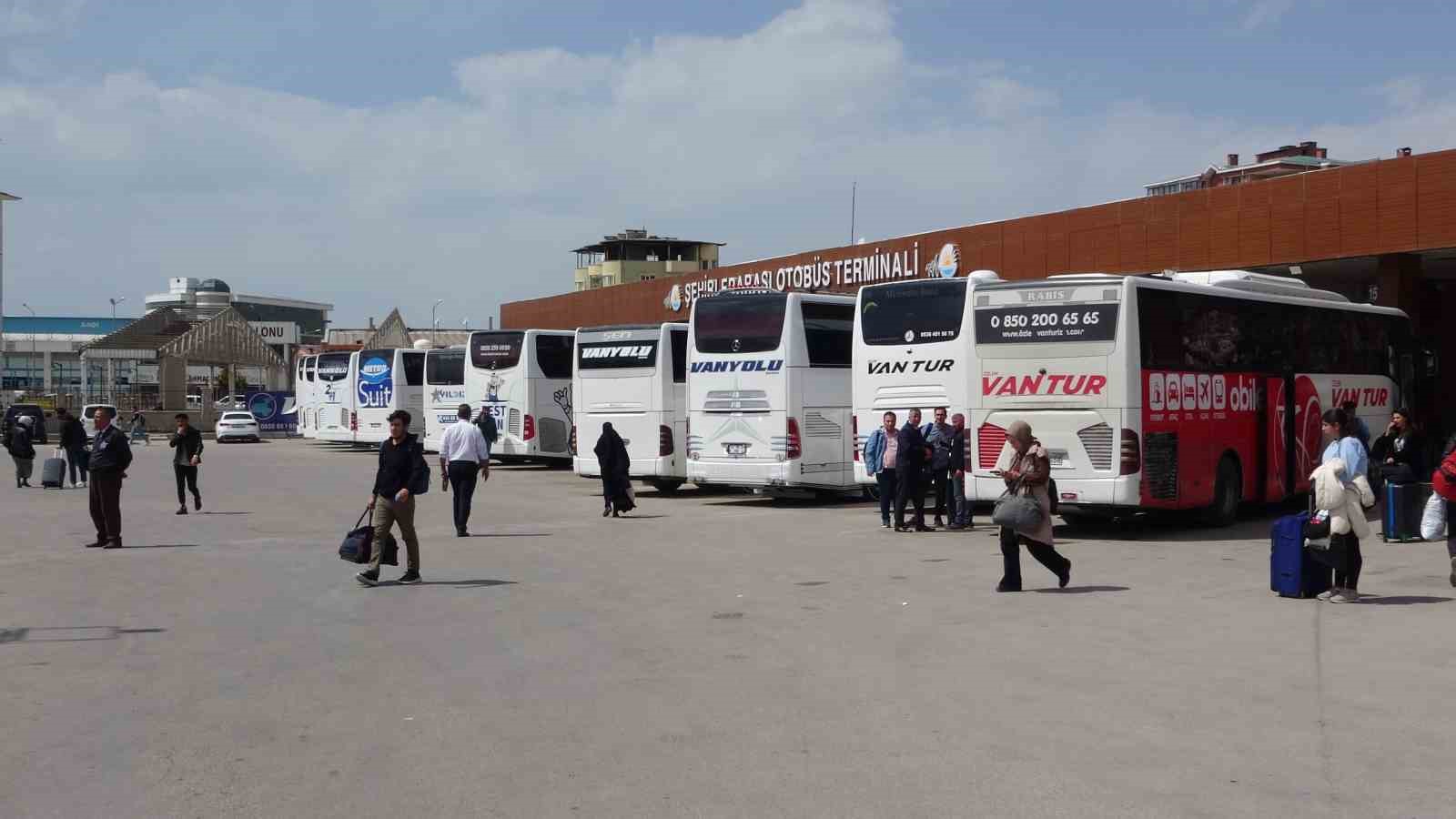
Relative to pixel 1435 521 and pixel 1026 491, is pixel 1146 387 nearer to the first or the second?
pixel 1435 521

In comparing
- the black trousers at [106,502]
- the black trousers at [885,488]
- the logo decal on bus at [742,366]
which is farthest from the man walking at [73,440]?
the black trousers at [885,488]

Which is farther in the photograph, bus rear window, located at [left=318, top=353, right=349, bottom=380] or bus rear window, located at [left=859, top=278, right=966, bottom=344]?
bus rear window, located at [left=318, top=353, right=349, bottom=380]

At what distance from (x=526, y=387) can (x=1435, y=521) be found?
2554 centimetres

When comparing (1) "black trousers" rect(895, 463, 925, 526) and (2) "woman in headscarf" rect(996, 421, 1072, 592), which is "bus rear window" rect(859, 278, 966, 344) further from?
(2) "woman in headscarf" rect(996, 421, 1072, 592)

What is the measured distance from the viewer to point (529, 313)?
60.2m

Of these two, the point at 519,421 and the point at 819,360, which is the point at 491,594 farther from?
the point at 519,421

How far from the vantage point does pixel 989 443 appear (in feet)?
61.6

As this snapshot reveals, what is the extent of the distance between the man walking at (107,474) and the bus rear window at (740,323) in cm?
1018

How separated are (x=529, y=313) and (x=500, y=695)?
52.5 meters

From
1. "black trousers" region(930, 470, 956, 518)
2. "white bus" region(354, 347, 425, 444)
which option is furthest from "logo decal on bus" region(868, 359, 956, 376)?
"white bus" region(354, 347, 425, 444)

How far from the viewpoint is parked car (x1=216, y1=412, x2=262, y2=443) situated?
60.4 meters

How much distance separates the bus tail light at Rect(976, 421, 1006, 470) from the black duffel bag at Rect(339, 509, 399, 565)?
8253mm

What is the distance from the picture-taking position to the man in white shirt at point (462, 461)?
18.9 meters

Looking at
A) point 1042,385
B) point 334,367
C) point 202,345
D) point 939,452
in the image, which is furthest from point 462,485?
point 202,345
